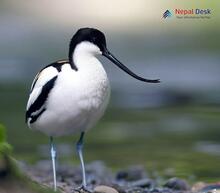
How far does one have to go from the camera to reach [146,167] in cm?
1140

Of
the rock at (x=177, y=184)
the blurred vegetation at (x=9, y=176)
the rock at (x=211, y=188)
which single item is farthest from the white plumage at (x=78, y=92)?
the rock at (x=177, y=184)

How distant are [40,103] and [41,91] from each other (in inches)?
4.3

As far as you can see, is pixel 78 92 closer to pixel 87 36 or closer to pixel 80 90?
pixel 80 90

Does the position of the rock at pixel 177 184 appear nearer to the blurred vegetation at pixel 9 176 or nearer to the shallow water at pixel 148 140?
the shallow water at pixel 148 140

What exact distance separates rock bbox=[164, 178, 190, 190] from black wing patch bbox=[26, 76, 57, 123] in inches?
87.7

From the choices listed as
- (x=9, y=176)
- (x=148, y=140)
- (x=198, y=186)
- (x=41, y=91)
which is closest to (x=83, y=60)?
(x=41, y=91)

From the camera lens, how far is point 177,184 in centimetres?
1009

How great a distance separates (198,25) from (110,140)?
10.8 m

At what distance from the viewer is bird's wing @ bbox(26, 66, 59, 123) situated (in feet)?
26.3

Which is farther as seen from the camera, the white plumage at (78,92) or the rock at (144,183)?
the rock at (144,183)

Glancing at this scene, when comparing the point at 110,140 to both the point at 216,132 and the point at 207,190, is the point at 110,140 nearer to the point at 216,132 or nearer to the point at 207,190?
the point at 216,132

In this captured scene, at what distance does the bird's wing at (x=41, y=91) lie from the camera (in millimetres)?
8023

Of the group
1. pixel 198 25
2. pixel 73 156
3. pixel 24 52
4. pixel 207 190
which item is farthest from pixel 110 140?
pixel 198 25

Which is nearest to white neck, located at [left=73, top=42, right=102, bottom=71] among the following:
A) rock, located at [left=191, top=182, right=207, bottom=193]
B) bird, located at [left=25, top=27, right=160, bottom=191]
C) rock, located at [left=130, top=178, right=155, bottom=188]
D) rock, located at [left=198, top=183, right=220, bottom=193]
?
bird, located at [left=25, top=27, right=160, bottom=191]
